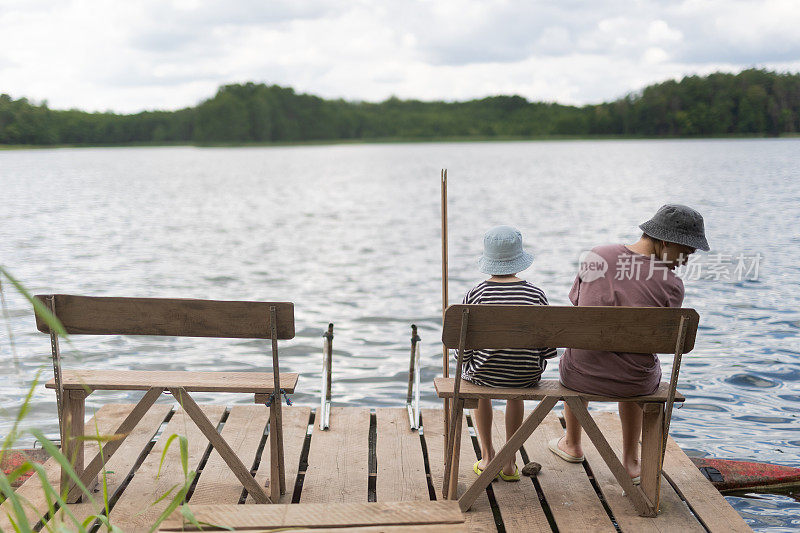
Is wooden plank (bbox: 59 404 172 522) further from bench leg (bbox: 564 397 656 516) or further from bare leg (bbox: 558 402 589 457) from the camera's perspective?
bare leg (bbox: 558 402 589 457)

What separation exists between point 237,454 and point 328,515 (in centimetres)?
207

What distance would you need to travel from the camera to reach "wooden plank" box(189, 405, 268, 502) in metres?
3.92

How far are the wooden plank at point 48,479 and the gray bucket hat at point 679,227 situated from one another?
251cm

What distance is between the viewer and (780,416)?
20.9 feet

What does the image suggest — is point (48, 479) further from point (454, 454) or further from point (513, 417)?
point (513, 417)

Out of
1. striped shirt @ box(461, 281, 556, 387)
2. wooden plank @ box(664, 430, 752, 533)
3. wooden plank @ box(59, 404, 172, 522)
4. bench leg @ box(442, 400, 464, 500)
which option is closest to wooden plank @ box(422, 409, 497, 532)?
bench leg @ box(442, 400, 464, 500)

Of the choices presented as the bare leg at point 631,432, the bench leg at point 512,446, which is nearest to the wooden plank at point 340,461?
the bench leg at point 512,446

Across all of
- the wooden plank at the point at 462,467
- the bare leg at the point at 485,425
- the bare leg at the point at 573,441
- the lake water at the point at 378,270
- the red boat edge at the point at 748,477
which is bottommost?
the lake water at the point at 378,270

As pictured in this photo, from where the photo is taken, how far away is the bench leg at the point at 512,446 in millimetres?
3561

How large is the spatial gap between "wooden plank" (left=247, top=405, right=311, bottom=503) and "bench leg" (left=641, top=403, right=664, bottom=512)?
1.72 meters

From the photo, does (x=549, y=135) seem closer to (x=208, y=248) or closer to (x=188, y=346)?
(x=208, y=248)

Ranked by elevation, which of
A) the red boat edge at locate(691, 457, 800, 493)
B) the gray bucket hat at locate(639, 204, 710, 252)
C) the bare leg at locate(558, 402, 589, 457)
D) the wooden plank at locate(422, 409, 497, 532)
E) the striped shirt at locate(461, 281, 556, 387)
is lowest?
the red boat edge at locate(691, 457, 800, 493)

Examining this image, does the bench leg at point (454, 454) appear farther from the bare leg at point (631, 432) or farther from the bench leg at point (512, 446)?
the bare leg at point (631, 432)

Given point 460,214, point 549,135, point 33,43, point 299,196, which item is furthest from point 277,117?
point 460,214
